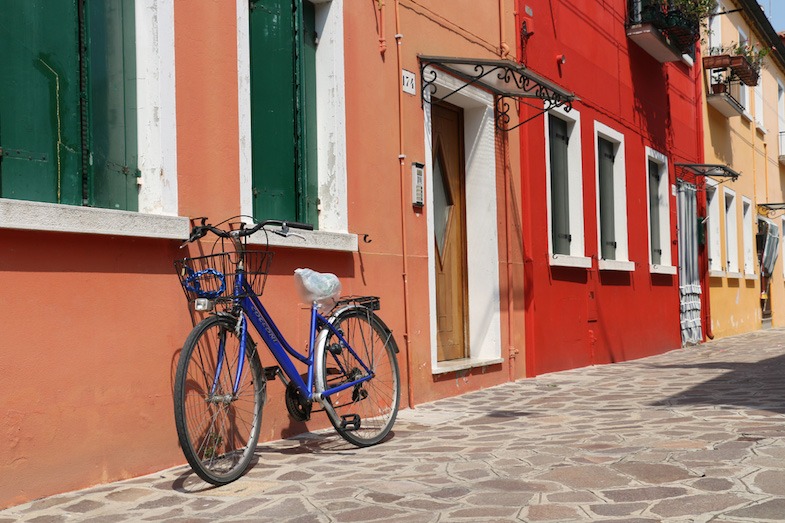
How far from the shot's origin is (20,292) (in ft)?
14.9

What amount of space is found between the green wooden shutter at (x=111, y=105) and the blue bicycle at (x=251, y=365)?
0.50 m

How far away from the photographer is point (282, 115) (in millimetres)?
6707

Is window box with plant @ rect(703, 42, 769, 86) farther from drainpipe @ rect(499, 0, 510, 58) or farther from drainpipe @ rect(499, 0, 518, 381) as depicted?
drainpipe @ rect(499, 0, 518, 381)

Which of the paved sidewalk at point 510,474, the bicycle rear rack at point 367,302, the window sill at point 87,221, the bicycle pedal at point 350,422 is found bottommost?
the paved sidewalk at point 510,474

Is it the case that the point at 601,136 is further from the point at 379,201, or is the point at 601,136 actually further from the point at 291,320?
the point at 291,320

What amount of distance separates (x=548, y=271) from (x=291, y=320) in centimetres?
498

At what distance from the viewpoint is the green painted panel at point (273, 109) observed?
256 inches

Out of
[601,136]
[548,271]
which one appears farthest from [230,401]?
[601,136]

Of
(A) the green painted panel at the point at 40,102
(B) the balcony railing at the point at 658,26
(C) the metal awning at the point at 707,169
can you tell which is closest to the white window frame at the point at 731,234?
(C) the metal awning at the point at 707,169

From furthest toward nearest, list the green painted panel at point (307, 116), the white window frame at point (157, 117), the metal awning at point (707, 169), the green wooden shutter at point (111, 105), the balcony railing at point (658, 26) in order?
the metal awning at point (707, 169) → the balcony railing at point (658, 26) → the green painted panel at point (307, 116) → the white window frame at point (157, 117) → the green wooden shutter at point (111, 105)

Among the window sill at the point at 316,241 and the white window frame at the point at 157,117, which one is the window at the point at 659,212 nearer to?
the window sill at the point at 316,241

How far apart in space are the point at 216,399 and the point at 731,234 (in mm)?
16867

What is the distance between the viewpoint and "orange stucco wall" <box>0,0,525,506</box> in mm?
4590

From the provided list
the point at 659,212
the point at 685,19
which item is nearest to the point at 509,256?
the point at 659,212
